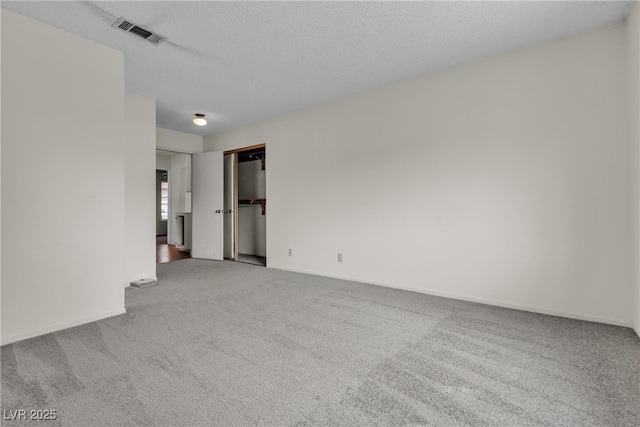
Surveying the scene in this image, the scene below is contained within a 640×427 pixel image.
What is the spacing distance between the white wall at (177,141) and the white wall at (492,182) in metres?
2.80

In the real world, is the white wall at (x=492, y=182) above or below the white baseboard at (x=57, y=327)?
above

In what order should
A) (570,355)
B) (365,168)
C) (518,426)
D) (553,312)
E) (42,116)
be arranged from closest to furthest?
(518,426) < (570,355) < (42,116) < (553,312) < (365,168)

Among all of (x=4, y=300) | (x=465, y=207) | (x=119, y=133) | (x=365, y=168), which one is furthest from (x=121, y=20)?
(x=465, y=207)

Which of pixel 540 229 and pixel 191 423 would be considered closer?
pixel 191 423

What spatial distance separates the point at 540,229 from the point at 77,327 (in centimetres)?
416

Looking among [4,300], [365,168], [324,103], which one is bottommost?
[4,300]

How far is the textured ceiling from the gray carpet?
250cm

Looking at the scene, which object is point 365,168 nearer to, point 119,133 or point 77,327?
point 119,133

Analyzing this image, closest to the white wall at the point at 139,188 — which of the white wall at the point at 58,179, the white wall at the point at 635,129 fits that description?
the white wall at the point at 58,179

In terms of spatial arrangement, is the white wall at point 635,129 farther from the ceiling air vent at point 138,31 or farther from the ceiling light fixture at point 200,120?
the ceiling light fixture at point 200,120

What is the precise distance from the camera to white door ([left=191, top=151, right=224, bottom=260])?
18.6ft

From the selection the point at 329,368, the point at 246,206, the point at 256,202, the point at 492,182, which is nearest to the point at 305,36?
the point at 492,182

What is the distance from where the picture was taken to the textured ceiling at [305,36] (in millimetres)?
2256

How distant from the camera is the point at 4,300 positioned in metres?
2.18
